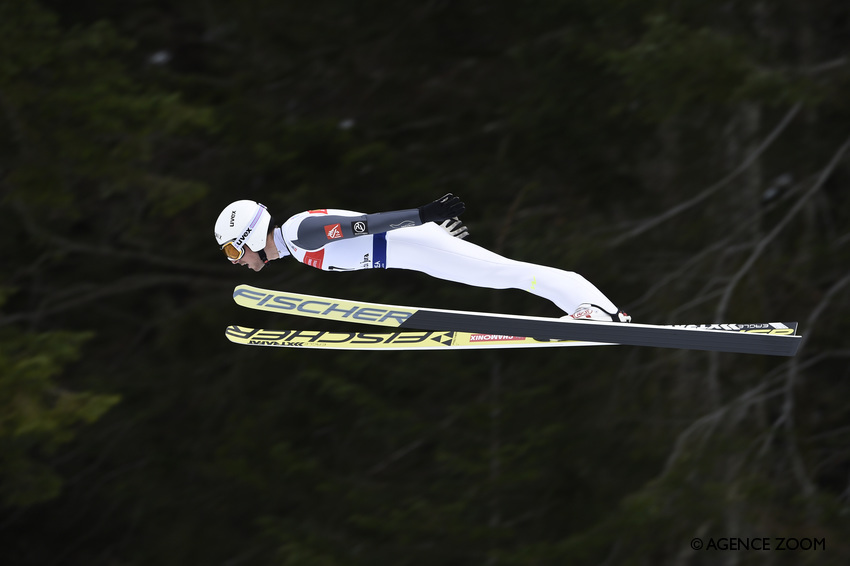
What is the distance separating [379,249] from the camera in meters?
5.39

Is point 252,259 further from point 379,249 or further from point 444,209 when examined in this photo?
point 444,209

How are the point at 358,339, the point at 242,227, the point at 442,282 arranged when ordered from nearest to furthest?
the point at 242,227 < the point at 358,339 < the point at 442,282

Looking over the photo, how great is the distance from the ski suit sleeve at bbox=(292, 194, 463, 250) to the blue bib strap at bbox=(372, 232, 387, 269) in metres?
0.34

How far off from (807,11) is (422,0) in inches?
149

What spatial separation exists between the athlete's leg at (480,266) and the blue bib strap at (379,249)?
23 mm

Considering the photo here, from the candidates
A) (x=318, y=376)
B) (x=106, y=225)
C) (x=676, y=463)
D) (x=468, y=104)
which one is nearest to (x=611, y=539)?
(x=676, y=463)

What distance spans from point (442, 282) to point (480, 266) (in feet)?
14.9

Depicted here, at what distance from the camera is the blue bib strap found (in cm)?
538

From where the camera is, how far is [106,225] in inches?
465

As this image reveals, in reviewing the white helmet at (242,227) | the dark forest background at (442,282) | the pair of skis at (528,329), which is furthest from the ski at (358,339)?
the dark forest background at (442,282)

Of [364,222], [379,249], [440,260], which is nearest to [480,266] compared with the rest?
[440,260]

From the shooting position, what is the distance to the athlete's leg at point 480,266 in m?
5.37

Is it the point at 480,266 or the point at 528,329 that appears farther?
the point at 480,266

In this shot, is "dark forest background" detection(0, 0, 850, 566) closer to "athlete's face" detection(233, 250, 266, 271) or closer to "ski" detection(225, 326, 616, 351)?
"ski" detection(225, 326, 616, 351)
